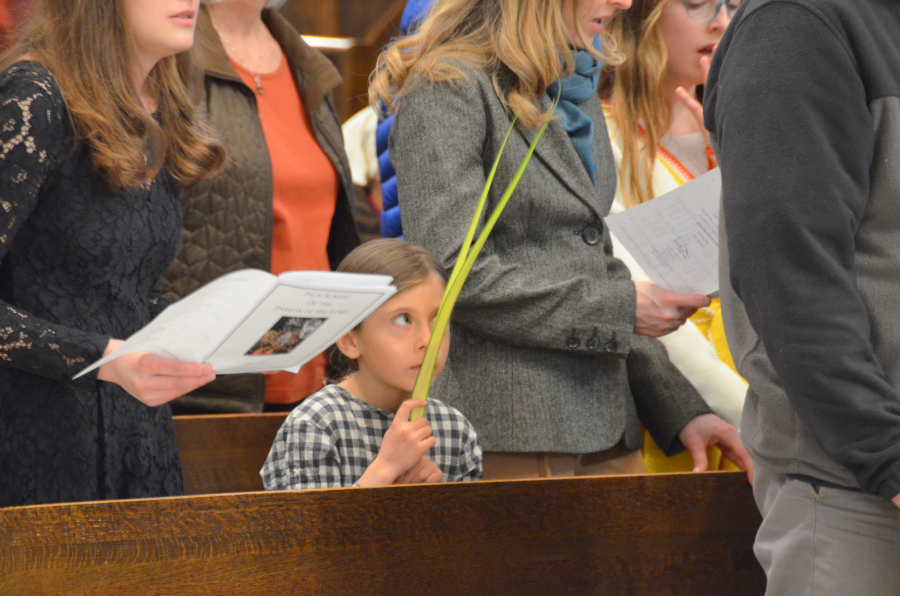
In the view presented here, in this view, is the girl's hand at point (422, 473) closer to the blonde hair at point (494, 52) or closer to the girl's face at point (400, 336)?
the girl's face at point (400, 336)

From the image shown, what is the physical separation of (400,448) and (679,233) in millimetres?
529

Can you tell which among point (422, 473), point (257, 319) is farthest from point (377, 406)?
point (257, 319)

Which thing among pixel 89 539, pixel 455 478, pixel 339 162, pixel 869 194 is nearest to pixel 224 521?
pixel 89 539

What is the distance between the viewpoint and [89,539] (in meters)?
1.07

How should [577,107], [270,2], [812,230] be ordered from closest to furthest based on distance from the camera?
1. [812,230]
2. [577,107]
3. [270,2]

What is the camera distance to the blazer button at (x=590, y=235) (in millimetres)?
1519

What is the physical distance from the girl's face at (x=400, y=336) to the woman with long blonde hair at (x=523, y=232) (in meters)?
0.06

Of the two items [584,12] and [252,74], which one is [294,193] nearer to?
[252,74]

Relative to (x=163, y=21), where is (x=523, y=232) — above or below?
below

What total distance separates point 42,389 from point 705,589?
936 mm

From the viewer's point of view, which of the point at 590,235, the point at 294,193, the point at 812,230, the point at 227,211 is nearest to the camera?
the point at 812,230

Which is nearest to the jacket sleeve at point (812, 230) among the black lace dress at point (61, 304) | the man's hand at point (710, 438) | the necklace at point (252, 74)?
the man's hand at point (710, 438)

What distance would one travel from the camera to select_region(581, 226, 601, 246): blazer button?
4.98 ft

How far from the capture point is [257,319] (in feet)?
3.38
